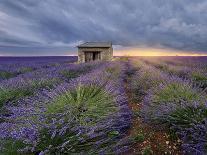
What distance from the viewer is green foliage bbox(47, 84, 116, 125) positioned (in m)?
3.73

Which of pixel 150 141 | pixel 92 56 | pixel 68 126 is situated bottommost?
pixel 150 141

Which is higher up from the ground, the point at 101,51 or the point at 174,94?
the point at 101,51

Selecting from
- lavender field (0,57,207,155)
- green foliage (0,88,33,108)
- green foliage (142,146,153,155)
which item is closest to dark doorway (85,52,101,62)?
green foliage (0,88,33,108)

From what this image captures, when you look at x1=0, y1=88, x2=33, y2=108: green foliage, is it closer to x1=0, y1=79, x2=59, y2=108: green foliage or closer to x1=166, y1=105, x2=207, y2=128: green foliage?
x1=0, y1=79, x2=59, y2=108: green foliage

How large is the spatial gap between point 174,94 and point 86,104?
154 cm

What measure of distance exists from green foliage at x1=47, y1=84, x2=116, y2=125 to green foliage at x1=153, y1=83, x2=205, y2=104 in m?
0.81

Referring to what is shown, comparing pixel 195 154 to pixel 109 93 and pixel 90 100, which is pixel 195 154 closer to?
pixel 90 100

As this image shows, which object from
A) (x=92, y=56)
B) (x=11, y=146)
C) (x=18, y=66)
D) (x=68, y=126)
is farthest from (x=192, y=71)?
(x=92, y=56)

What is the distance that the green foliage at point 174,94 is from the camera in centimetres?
437

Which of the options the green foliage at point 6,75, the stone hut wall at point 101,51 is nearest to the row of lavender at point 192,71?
the green foliage at point 6,75

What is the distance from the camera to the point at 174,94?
4641 mm

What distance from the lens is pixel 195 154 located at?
2.88 metres

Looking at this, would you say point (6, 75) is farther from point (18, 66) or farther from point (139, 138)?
point (139, 138)

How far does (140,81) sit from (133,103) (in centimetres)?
145
